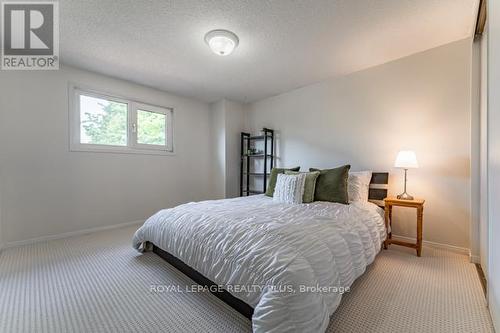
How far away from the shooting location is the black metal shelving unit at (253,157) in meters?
4.09

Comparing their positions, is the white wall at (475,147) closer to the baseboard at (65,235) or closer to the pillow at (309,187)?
the pillow at (309,187)

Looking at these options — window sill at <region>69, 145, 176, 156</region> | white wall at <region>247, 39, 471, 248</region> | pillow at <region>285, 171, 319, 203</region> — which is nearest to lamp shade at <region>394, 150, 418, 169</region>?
white wall at <region>247, 39, 471, 248</region>

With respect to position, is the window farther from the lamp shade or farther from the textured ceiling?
the lamp shade

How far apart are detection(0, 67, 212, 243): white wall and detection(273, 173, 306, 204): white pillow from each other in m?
2.29

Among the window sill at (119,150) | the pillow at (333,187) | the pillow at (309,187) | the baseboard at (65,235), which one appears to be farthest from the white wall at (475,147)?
the baseboard at (65,235)

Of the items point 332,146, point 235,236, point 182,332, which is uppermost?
point 332,146

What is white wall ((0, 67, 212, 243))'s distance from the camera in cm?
254

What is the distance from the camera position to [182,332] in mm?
1271

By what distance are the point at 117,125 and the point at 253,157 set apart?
8.05 feet

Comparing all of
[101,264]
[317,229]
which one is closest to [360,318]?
[317,229]

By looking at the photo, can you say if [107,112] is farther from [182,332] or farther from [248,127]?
[182,332]

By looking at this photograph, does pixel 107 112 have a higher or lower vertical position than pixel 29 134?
higher

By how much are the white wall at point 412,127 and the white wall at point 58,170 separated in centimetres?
277

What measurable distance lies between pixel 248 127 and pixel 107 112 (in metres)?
2.52
